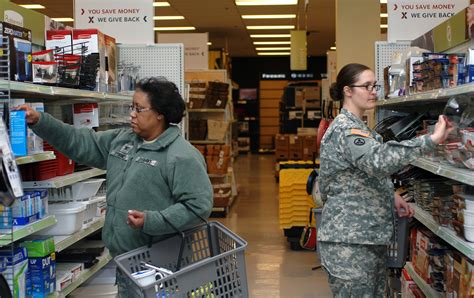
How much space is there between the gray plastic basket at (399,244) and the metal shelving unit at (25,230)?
5.79 ft

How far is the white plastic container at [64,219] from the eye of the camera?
3.49m

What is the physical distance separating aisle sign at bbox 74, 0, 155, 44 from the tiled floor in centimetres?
213

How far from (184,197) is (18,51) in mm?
1177

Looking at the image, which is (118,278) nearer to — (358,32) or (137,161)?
(137,161)

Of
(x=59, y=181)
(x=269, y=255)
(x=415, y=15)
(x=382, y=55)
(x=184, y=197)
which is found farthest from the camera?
(x=269, y=255)

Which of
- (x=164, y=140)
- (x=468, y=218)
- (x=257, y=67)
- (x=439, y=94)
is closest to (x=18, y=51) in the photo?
(x=164, y=140)

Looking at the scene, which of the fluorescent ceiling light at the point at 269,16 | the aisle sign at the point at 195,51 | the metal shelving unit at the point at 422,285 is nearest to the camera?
the metal shelving unit at the point at 422,285

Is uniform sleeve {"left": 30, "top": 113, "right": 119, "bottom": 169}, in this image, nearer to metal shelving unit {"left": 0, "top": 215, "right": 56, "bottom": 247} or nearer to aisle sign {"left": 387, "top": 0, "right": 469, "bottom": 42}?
metal shelving unit {"left": 0, "top": 215, "right": 56, "bottom": 247}

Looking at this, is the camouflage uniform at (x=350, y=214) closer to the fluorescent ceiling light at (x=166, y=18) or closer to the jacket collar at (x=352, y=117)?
the jacket collar at (x=352, y=117)

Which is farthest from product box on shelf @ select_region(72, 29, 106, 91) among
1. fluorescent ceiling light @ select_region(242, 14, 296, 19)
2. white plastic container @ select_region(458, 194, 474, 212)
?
fluorescent ceiling light @ select_region(242, 14, 296, 19)

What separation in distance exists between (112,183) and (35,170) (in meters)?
0.91

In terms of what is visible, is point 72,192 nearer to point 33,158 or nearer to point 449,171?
point 33,158

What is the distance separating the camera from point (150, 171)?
2.46 meters

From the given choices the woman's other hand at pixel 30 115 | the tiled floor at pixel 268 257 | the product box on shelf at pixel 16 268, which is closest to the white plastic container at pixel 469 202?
the woman's other hand at pixel 30 115
